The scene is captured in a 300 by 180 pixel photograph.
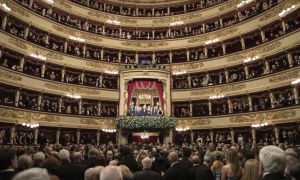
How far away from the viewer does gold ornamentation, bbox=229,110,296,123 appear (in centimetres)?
2838

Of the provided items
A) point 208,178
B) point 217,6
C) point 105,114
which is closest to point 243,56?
point 217,6

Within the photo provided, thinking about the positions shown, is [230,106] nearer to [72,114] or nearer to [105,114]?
[105,114]

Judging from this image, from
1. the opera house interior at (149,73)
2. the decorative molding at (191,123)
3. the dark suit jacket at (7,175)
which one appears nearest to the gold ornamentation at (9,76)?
the opera house interior at (149,73)

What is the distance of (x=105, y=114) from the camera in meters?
38.5

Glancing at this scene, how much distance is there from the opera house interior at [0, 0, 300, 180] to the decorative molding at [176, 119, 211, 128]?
141 mm

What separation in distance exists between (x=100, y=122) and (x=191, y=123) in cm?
1263

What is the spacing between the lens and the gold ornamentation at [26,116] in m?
28.0

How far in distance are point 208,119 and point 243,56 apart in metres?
9.51

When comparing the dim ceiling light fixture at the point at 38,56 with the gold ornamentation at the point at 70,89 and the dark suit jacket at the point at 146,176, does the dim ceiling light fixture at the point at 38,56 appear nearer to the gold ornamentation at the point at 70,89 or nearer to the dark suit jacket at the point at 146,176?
the gold ornamentation at the point at 70,89

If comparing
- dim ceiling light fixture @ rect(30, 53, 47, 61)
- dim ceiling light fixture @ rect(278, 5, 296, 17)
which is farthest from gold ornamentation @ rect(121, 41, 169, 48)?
dim ceiling light fixture @ rect(278, 5, 296, 17)

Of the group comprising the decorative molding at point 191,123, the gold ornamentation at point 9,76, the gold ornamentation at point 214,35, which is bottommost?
the decorative molding at point 191,123

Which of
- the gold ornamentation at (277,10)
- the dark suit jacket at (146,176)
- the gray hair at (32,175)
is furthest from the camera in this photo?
the gold ornamentation at (277,10)

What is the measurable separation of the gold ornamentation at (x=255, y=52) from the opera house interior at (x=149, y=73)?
0.46 feet

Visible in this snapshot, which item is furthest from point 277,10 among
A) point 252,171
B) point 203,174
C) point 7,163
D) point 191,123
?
point 7,163
